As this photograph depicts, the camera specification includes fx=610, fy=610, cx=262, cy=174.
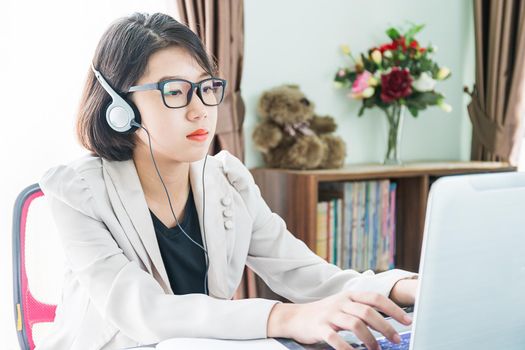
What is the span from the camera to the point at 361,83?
2.61 metres

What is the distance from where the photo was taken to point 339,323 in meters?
0.79

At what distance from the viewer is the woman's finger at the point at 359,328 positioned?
77 cm

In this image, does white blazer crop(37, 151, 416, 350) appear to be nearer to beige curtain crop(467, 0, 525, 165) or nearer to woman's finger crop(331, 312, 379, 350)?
woman's finger crop(331, 312, 379, 350)

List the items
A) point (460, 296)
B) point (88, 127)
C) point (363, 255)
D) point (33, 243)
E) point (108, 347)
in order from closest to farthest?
point (460, 296)
point (108, 347)
point (88, 127)
point (33, 243)
point (363, 255)

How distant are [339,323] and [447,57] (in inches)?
101

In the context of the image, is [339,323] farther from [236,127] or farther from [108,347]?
[236,127]

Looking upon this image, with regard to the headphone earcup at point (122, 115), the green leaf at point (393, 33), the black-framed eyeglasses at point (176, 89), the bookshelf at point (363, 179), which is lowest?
the bookshelf at point (363, 179)

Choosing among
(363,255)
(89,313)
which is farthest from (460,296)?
(363,255)

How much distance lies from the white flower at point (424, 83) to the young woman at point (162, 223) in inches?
58.9

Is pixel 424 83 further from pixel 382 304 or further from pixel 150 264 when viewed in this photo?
pixel 382 304

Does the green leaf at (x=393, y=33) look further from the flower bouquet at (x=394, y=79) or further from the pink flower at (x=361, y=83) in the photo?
the pink flower at (x=361, y=83)

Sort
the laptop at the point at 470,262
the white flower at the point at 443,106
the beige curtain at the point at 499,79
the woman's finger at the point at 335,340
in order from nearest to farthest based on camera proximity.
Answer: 1. the laptop at the point at 470,262
2. the woman's finger at the point at 335,340
3. the white flower at the point at 443,106
4. the beige curtain at the point at 499,79

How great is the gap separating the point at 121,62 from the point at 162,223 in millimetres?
325

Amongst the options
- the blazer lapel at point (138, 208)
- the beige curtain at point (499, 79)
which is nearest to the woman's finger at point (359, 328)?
the blazer lapel at point (138, 208)
